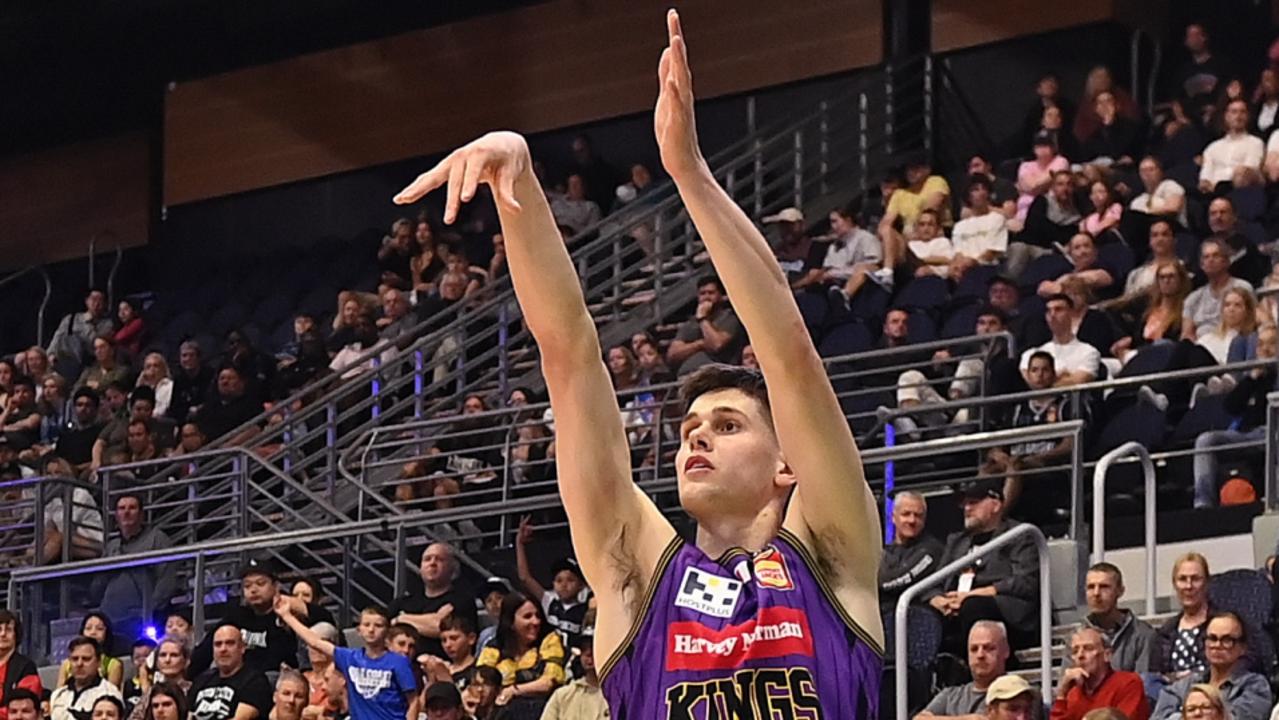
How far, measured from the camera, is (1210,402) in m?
10.7

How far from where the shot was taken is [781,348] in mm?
3855

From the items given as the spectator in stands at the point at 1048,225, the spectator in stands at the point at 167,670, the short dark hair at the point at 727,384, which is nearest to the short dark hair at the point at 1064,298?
the spectator in stands at the point at 1048,225

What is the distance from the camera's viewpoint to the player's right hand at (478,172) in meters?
3.54

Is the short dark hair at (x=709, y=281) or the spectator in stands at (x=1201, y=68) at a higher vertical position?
the spectator in stands at (x=1201, y=68)

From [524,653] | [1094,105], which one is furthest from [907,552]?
[1094,105]

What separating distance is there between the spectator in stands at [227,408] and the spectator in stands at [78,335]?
2.14 m

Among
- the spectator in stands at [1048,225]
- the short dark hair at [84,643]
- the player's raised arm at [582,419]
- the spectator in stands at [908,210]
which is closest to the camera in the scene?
the player's raised arm at [582,419]

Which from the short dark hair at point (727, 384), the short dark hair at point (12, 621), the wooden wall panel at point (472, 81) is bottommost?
the short dark hair at point (12, 621)

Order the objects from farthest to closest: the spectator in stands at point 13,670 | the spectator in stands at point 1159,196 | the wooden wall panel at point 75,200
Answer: the wooden wall panel at point 75,200, the spectator in stands at point 1159,196, the spectator in stands at point 13,670

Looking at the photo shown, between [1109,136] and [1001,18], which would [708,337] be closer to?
[1109,136]

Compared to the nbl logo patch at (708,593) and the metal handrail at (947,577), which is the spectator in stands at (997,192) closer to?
the metal handrail at (947,577)

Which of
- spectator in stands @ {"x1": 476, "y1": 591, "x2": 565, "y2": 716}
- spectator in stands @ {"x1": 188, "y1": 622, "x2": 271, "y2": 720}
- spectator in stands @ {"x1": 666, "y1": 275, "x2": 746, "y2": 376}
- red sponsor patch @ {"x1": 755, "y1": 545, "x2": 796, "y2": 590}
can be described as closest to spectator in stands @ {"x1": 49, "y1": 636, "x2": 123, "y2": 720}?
spectator in stands @ {"x1": 188, "y1": 622, "x2": 271, "y2": 720}

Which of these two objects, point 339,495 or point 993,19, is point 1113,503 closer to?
point 339,495

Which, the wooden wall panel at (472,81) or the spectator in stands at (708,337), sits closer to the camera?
the spectator in stands at (708,337)
